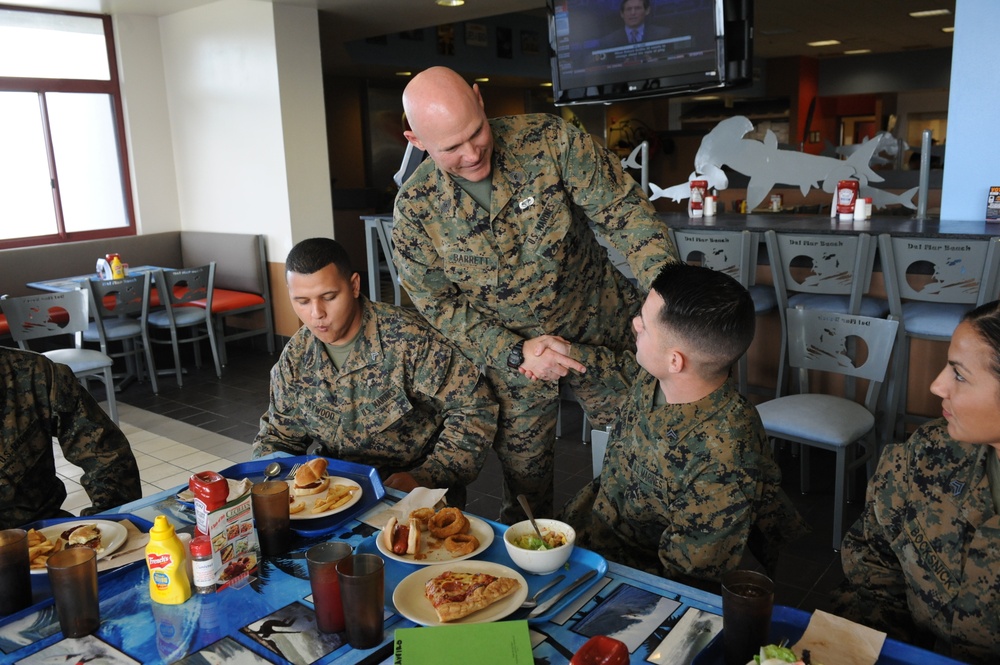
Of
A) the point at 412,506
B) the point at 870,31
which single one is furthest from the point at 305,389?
the point at 870,31

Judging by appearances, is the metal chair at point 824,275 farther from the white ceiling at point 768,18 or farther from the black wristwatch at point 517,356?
the white ceiling at point 768,18

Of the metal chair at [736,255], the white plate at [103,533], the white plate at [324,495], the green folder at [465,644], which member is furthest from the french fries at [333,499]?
the metal chair at [736,255]

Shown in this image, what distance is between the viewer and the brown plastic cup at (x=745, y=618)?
1104 mm

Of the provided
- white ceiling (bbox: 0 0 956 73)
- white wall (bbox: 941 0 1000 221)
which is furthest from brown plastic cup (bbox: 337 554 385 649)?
white ceiling (bbox: 0 0 956 73)

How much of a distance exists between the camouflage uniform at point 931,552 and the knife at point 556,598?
50 centimetres

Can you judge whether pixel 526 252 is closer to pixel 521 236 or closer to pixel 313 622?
pixel 521 236

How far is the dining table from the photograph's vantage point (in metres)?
1.18

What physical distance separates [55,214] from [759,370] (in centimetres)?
627

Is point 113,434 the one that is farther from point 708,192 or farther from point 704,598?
point 708,192

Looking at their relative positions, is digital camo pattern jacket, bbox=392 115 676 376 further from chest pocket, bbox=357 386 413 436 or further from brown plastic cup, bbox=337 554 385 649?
brown plastic cup, bbox=337 554 385 649

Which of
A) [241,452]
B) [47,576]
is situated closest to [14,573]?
[47,576]

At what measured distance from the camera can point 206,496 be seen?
139cm

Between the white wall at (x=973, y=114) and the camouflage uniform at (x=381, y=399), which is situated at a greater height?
the white wall at (x=973, y=114)

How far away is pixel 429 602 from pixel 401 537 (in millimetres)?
213
